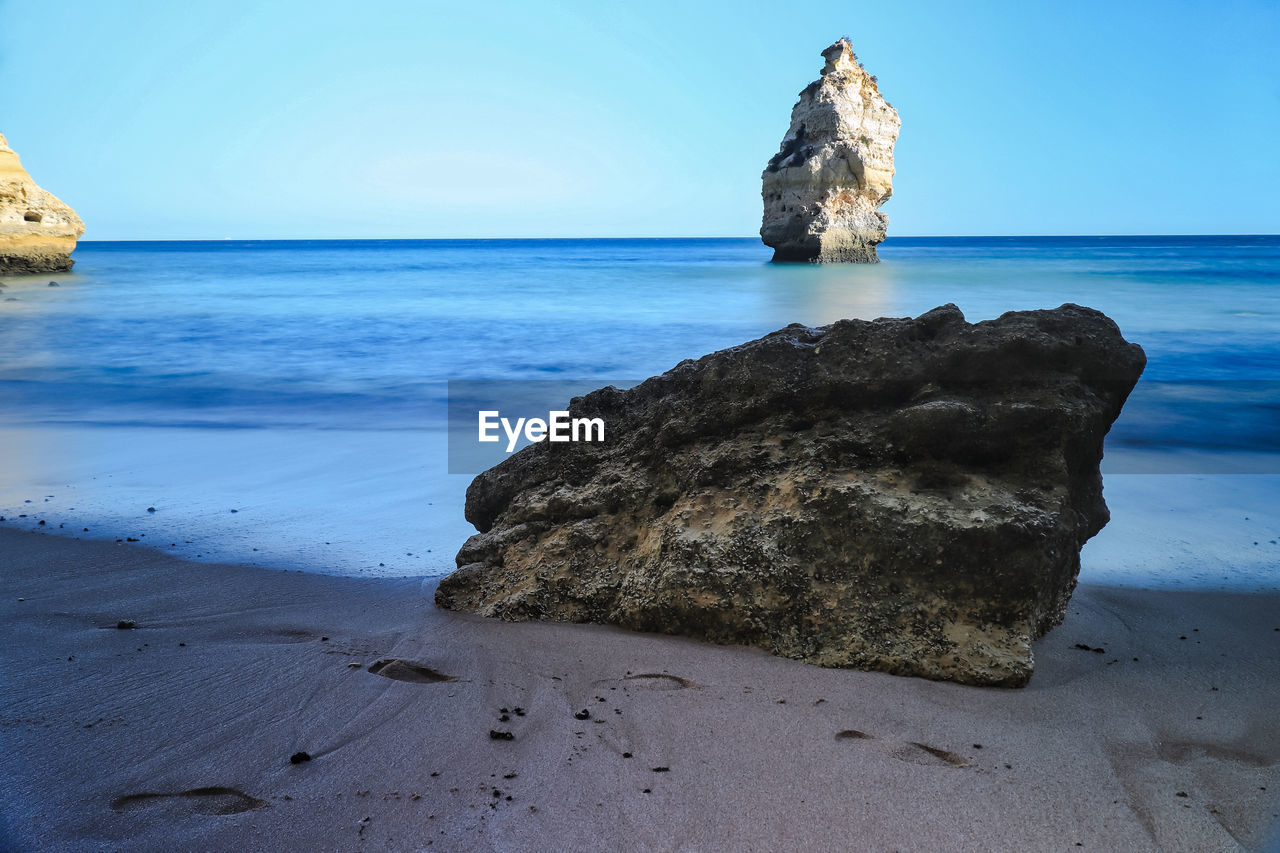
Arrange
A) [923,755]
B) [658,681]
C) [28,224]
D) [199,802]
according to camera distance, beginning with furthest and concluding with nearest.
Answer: [28,224]
[658,681]
[923,755]
[199,802]

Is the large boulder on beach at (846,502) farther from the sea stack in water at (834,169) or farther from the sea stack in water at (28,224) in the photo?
the sea stack in water at (28,224)

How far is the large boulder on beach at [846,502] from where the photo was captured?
8.72 feet

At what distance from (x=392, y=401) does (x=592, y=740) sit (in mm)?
8577

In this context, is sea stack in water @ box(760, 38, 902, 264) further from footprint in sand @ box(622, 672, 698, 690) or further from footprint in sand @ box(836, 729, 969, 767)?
footprint in sand @ box(836, 729, 969, 767)

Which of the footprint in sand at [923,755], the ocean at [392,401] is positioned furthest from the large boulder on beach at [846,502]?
the ocean at [392,401]

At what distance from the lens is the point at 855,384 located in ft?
10.3

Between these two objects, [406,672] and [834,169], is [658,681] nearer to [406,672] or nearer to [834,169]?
[406,672]

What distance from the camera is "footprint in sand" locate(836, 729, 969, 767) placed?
2.11 meters

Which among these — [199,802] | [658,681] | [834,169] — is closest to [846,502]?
[658,681]

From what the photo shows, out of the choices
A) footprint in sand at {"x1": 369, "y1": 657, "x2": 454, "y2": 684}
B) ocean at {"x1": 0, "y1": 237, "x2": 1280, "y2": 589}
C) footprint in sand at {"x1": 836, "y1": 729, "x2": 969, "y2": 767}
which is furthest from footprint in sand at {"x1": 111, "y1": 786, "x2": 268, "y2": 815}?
ocean at {"x1": 0, "y1": 237, "x2": 1280, "y2": 589}

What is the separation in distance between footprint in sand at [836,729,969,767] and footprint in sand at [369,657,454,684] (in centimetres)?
120

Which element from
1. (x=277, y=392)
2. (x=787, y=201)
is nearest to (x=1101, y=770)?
(x=277, y=392)

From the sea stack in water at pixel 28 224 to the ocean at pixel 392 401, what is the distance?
62.5 inches

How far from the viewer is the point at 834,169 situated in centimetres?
3053
